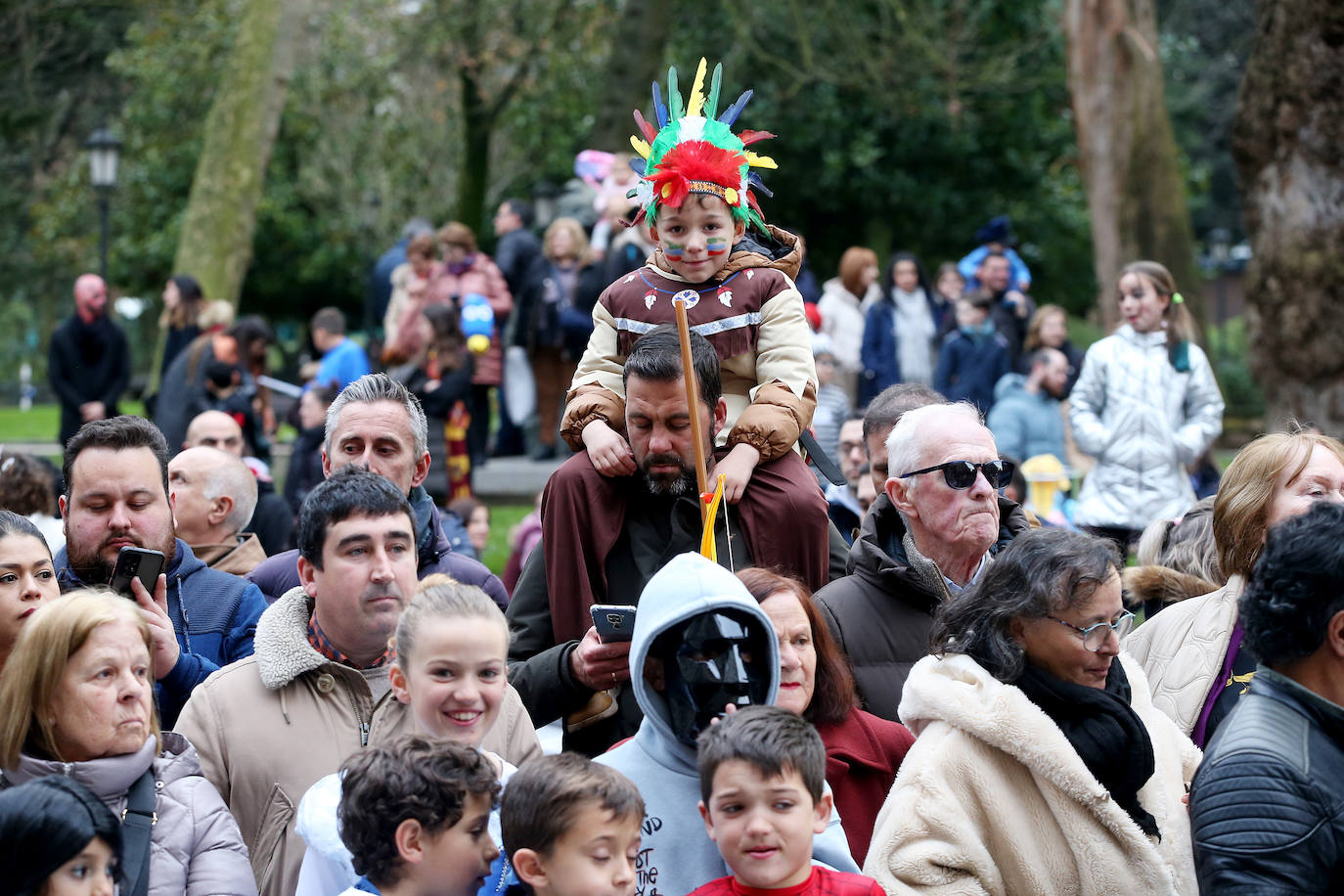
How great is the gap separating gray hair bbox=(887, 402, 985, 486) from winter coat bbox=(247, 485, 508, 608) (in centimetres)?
Result: 120

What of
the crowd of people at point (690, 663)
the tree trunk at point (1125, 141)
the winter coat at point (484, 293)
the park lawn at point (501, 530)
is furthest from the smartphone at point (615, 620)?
the tree trunk at point (1125, 141)

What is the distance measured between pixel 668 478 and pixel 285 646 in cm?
105

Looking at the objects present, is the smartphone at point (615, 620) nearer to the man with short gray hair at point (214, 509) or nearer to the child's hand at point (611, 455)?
the child's hand at point (611, 455)

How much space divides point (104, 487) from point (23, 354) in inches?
1719

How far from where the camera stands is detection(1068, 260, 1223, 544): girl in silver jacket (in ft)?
26.4

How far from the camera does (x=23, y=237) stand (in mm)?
33000

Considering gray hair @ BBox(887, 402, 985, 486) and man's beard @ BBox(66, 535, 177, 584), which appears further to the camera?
man's beard @ BBox(66, 535, 177, 584)

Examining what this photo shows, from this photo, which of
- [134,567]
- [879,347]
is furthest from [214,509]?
[879,347]

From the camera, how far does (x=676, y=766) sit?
11.1 ft

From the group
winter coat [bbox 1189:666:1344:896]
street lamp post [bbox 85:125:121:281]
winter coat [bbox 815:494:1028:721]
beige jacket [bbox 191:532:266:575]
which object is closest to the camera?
winter coat [bbox 1189:666:1344:896]

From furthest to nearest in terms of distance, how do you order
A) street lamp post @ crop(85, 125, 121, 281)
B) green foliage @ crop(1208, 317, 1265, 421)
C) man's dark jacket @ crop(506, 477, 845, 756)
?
green foliage @ crop(1208, 317, 1265, 421), street lamp post @ crop(85, 125, 121, 281), man's dark jacket @ crop(506, 477, 845, 756)

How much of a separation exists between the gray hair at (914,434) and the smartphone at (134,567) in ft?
6.40

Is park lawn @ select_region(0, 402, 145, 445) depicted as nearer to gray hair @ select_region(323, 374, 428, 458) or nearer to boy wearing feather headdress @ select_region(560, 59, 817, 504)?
gray hair @ select_region(323, 374, 428, 458)

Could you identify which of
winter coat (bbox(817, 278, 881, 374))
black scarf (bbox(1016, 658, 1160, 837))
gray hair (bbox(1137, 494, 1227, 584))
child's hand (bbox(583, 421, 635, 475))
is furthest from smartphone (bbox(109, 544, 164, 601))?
winter coat (bbox(817, 278, 881, 374))
